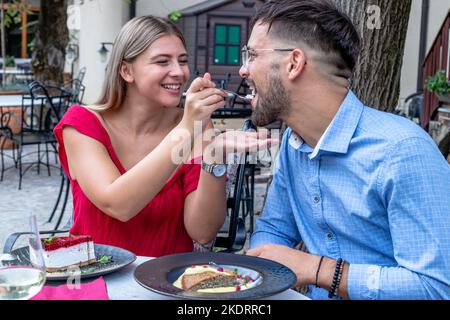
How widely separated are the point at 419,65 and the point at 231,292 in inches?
490

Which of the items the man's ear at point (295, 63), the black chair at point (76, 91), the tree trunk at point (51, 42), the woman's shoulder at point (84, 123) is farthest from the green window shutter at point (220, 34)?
the man's ear at point (295, 63)

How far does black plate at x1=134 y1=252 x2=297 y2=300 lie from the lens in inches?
58.2

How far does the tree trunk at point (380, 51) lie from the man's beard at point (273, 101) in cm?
121

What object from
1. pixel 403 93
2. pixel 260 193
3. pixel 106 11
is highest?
pixel 106 11

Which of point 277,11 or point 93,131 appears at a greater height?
point 277,11

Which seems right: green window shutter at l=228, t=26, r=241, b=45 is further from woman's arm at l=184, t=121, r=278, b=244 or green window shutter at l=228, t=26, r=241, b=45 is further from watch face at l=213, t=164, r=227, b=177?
watch face at l=213, t=164, r=227, b=177

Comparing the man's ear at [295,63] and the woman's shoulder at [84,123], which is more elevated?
the man's ear at [295,63]

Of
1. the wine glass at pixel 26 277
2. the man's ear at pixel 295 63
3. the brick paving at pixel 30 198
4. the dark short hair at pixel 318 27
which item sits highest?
the dark short hair at pixel 318 27

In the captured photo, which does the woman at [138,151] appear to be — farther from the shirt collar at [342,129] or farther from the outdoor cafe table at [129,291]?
the shirt collar at [342,129]

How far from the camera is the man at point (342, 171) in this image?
1.60 m

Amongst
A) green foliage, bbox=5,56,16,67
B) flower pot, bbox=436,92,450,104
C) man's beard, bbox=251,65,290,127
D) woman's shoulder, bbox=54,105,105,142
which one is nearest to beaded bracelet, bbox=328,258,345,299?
man's beard, bbox=251,65,290,127

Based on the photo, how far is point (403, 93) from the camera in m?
13.6
